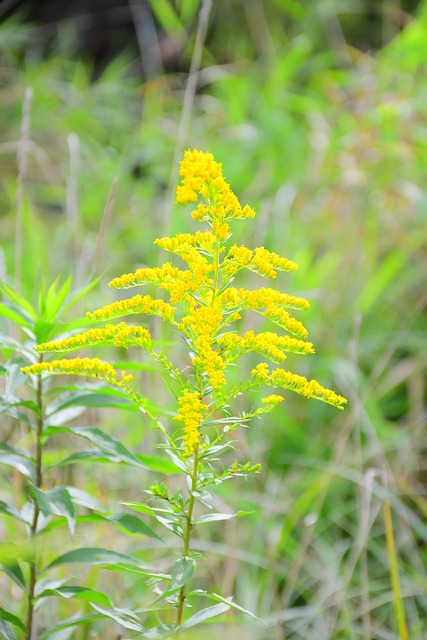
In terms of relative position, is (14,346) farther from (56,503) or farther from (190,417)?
(190,417)

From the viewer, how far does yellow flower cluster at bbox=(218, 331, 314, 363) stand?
0.99 meters

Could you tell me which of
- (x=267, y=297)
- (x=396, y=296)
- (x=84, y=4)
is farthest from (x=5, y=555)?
(x=84, y=4)

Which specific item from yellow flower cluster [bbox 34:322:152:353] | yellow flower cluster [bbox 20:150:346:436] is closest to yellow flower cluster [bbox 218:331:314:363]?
yellow flower cluster [bbox 20:150:346:436]

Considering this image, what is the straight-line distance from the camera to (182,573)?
37.9 inches

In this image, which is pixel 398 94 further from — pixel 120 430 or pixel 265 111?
pixel 120 430

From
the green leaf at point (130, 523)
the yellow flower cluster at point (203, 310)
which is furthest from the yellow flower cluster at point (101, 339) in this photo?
the green leaf at point (130, 523)

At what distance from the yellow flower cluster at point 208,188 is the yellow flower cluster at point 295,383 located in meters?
0.18

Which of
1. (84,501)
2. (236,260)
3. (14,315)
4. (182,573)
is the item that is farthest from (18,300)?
(182,573)

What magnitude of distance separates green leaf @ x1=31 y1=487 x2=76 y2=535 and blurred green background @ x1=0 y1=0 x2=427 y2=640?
2.08 feet

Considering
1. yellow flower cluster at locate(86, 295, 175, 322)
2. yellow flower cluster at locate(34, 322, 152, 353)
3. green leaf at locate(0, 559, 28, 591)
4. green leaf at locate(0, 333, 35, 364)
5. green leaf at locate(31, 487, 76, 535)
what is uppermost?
yellow flower cluster at locate(86, 295, 175, 322)

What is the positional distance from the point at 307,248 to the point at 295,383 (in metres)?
2.13

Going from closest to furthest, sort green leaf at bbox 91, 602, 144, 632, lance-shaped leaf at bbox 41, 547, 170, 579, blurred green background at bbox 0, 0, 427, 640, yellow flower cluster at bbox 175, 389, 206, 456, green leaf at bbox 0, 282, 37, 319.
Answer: yellow flower cluster at bbox 175, 389, 206, 456, green leaf at bbox 91, 602, 144, 632, lance-shaped leaf at bbox 41, 547, 170, 579, green leaf at bbox 0, 282, 37, 319, blurred green background at bbox 0, 0, 427, 640

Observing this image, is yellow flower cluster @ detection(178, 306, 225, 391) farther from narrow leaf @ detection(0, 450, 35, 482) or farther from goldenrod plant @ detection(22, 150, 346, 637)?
narrow leaf @ detection(0, 450, 35, 482)

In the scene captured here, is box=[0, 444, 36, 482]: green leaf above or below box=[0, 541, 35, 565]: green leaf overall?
above
